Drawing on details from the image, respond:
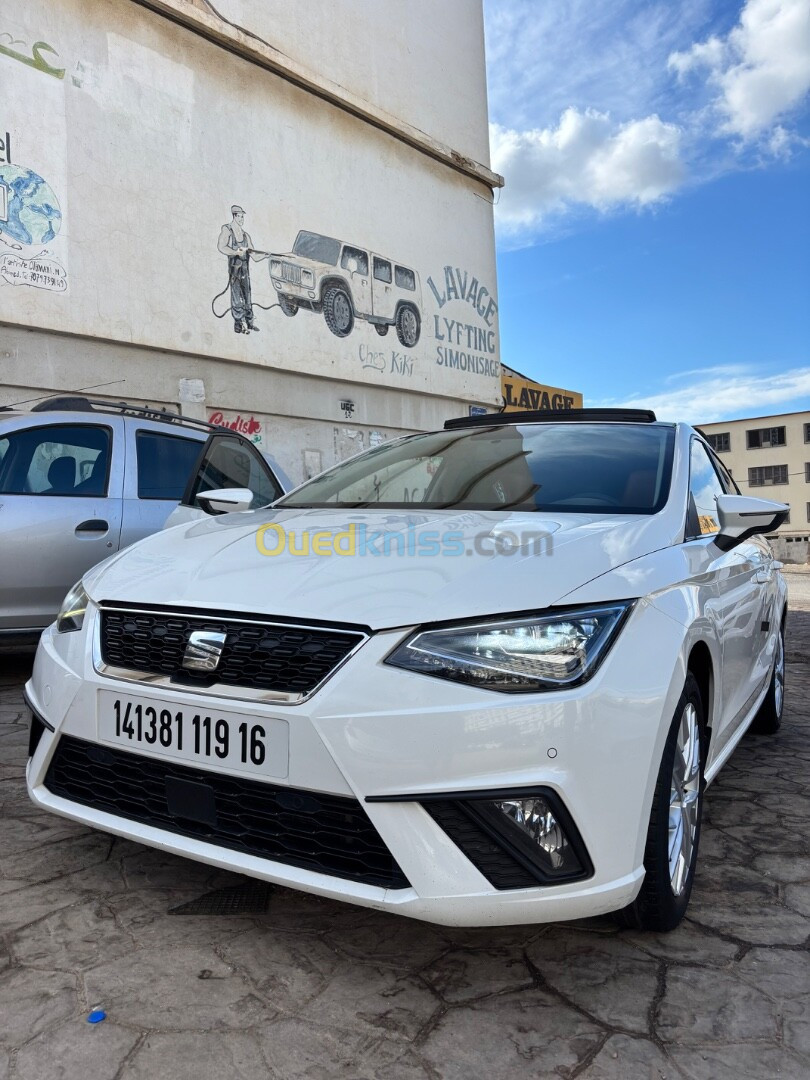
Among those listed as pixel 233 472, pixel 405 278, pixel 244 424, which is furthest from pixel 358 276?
pixel 233 472

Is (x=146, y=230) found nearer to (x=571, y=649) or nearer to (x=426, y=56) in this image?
(x=426, y=56)

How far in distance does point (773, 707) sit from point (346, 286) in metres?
10.2

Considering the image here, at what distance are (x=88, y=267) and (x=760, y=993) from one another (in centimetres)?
960

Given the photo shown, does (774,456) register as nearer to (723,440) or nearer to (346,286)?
(723,440)

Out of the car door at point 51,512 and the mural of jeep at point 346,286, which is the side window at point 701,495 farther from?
the mural of jeep at point 346,286

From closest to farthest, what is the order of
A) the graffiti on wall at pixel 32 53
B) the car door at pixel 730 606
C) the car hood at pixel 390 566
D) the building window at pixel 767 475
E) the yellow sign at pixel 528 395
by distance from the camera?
the car hood at pixel 390 566, the car door at pixel 730 606, the graffiti on wall at pixel 32 53, the yellow sign at pixel 528 395, the building window at pixel 767 475

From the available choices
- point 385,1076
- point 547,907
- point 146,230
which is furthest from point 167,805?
point 146,230

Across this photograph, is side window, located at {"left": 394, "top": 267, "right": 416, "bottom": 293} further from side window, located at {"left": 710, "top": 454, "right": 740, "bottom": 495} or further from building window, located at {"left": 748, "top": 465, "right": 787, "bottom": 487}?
building window, located at {"left": 748, "top": 465, "right": 787, "bottom": 487}

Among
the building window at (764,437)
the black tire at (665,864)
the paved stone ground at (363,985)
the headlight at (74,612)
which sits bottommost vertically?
the paved stone ground at (363,985)

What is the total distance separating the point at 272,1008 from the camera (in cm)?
165

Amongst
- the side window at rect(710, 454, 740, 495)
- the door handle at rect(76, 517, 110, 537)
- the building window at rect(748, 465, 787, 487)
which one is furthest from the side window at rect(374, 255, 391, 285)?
the building window at rect(748, 465, 787, 487)

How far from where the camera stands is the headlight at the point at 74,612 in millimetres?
2166

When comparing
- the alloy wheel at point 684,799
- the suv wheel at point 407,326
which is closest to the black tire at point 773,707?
the alloy wheel at point 684,799

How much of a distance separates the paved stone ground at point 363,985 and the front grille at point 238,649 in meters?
0.65
